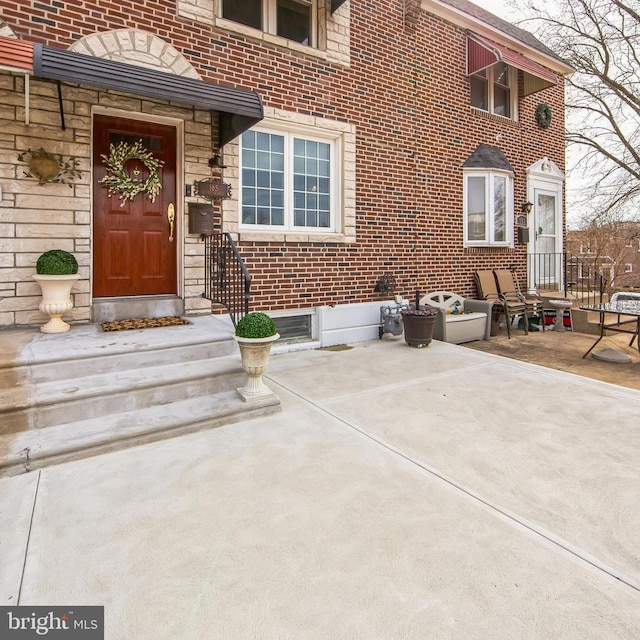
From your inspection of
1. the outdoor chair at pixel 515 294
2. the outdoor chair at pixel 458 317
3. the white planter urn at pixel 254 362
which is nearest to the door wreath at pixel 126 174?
the white planter urn at pixel 254 362

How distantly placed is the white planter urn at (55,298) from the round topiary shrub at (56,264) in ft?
0.17

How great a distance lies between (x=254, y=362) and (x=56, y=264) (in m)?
2.29

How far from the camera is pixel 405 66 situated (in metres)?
7.31

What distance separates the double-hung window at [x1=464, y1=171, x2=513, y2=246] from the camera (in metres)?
8.41

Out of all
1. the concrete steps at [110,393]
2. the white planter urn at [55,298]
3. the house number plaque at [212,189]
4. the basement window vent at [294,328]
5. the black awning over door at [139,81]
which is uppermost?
the black awning over door at [139,81]

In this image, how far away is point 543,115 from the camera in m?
9.66

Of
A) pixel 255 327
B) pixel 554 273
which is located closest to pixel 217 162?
pixel 255 327

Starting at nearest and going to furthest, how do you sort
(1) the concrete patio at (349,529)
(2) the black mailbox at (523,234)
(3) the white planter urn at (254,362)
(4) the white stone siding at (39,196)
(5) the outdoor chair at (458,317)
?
(1) the concrete patio at (349,529), (3) the white planter urn at (254,362), (4) the white stone siding at (39,196), (5) the outdoor chair at (458,317), (2) the black mailbox at (523,234)

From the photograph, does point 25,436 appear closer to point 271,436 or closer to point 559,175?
point 271,436

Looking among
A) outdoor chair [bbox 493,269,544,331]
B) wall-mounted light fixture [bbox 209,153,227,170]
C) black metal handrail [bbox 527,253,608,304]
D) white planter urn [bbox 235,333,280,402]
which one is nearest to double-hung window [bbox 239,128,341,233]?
wall-mounted light fixture [bbox 209,153,227,170]

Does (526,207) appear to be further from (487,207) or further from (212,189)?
(212,189)

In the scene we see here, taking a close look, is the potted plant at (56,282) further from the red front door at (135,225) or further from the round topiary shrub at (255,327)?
the round topiary shrub at (255,327)

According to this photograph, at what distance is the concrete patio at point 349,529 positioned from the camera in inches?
66.6

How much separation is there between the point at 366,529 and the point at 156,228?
4.42 m
